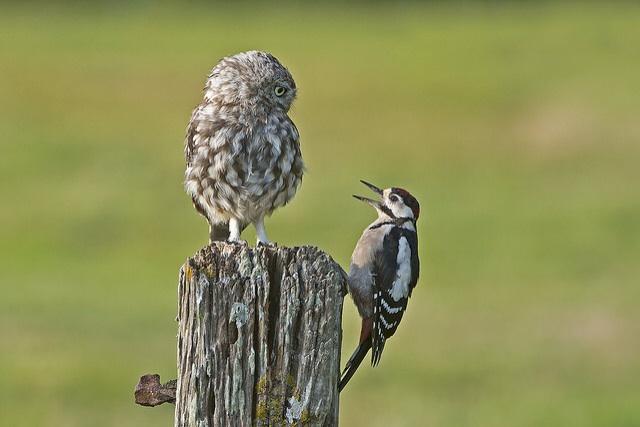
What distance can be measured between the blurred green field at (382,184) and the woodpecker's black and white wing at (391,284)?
7.25 m

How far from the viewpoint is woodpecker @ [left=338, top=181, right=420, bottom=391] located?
738cm

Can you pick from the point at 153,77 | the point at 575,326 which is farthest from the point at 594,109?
the point at 575,326

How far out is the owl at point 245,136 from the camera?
8.04 meters

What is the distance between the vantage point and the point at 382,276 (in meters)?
7.49

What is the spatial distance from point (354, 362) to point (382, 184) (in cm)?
2155

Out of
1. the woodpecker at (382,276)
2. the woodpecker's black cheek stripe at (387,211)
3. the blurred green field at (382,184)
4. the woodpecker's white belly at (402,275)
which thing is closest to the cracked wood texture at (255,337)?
the woodpecker at (382,276)

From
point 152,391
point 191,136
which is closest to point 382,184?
point 191,136

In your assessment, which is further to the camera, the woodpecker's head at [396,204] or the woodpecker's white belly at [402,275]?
the woodpecker's head at [396,204]

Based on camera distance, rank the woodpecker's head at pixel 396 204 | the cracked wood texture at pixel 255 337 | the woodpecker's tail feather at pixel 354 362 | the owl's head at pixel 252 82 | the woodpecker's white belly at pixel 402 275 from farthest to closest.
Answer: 1. the woodpecker's head at pixel 396 204
2. the owl's head at pixel 252 82
3. the woodpecker's white belly at pixel 402 275
4. the woodpecker's tail feather at pixel 354 362
5. the cracked wood texture at pixel 255 337

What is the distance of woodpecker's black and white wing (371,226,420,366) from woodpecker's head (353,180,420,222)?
0.65 ft

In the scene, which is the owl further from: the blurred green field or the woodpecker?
the blurred green field

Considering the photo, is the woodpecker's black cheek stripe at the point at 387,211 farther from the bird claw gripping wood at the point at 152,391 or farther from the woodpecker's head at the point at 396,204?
the bird claw gripping wood at the point at 152,391

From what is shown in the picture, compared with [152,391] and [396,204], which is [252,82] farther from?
[152,391]

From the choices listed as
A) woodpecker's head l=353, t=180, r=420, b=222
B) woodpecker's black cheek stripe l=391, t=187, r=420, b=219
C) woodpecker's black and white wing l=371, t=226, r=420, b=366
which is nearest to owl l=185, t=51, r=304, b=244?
woodpecker's head l=353, t=180, r=420, b=222
